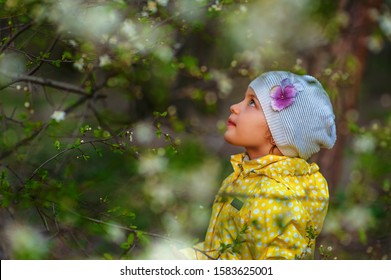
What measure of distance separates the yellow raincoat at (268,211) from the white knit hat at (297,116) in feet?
0.16

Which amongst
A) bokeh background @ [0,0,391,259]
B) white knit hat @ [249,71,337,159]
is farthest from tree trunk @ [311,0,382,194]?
white knit hat @ [249,71,337,159]

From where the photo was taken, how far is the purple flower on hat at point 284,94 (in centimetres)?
233

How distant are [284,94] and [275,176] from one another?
0.25m

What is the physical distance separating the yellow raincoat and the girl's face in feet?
0.17

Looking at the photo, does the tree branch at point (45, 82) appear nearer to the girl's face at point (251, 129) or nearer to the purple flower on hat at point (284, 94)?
the girl's face at point (251, 129)

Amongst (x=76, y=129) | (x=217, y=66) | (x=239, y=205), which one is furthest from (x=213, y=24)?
(x=239, y=205)

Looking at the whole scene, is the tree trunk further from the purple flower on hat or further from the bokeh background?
the purple flower on hat

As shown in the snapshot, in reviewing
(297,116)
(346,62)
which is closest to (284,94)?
(297,116)

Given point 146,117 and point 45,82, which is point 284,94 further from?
point 146,117

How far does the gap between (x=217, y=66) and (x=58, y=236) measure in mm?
1862

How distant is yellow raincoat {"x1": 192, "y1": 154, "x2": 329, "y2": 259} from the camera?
2.17 meters

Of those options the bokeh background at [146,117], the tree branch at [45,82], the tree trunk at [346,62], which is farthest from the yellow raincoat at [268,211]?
the tree trunk at [346,62]

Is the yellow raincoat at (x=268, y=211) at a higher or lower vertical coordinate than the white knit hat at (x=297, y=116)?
lower

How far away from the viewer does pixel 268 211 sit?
7.18 ft
